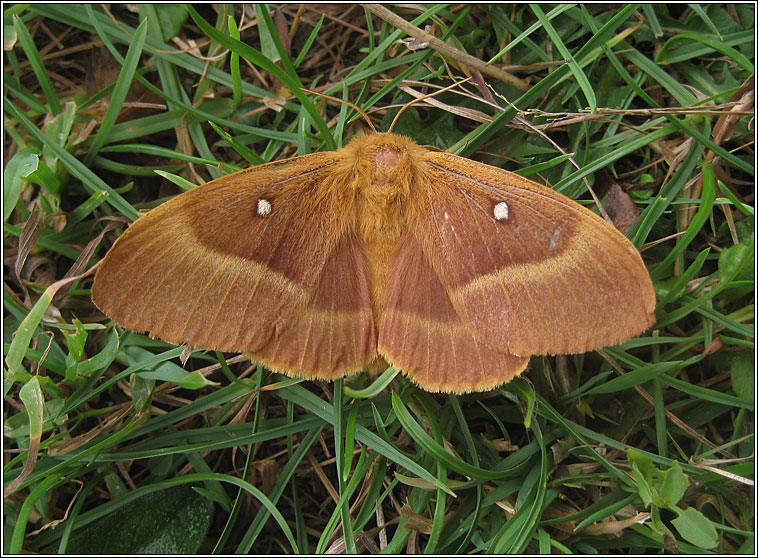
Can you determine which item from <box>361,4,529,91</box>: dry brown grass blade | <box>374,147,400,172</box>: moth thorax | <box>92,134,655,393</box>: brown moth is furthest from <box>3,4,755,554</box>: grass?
<box>374,147,400,172</box>: moth thorax

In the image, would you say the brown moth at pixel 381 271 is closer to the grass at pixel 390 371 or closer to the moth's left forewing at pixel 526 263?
the moth's left forewing at pixel 526 263

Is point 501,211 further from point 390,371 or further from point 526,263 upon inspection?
point 390,371

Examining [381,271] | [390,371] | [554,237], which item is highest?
[554,237]

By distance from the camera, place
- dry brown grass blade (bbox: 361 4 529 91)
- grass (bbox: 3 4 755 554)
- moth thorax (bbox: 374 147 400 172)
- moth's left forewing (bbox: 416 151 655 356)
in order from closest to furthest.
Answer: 1. moth's left forewing (bbox: 416 151 655 356)
2. moth thorax (bbox: 374 147 400 172)
3. grass (bbox: 3 4 755 554)
4. dry brown grass blade (bbox: 361 4 529 91)

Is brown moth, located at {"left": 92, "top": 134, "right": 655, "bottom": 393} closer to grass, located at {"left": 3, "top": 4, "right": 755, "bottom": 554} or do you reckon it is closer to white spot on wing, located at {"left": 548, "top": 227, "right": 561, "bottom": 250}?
white spot on wing, located at {"left": 548, "top": 227, "right": 561, "bottom": 250}

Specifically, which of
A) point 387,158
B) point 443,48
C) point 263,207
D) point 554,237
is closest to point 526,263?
point 554,237

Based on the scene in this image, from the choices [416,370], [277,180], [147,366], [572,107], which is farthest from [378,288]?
[572,107]

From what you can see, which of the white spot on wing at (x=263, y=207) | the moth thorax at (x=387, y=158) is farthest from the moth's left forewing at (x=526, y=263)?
the white spot on wing at (x=263, y=207)
